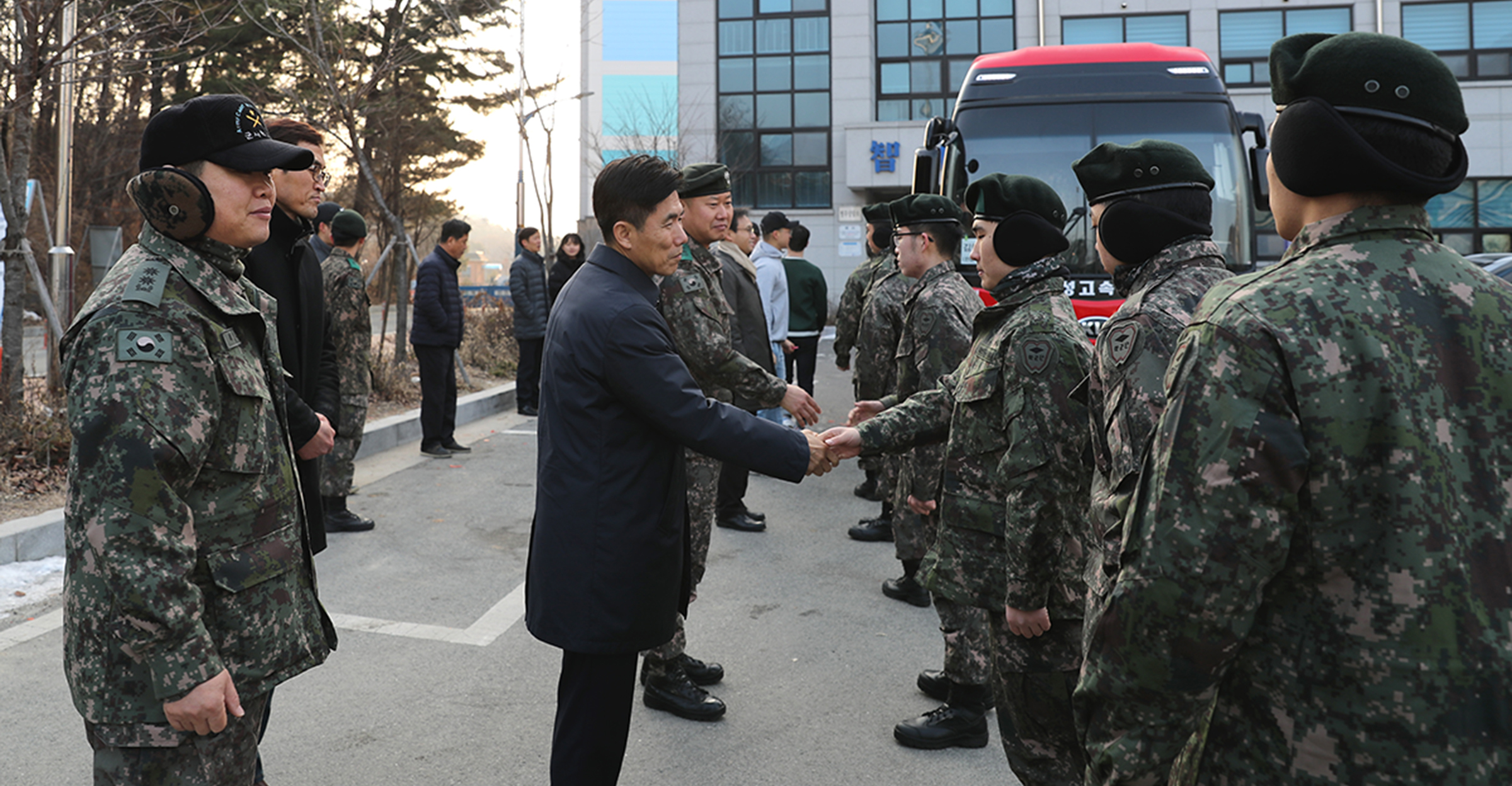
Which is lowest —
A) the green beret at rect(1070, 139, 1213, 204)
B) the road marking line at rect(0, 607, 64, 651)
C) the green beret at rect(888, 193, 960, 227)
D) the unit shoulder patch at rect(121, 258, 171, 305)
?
the road marking line at rect(0, 607, 64, 651)

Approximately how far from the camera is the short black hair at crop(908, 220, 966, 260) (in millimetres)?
5340

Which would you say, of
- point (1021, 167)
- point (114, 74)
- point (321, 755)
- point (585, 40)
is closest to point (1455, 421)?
point (321, 755)

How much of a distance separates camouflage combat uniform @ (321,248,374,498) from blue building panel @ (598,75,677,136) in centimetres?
2508

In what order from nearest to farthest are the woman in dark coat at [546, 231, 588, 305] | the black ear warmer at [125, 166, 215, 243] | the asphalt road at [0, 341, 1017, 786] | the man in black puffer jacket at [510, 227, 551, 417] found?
1. the black ear warmer at [125, 166, 215, 243]
2. the asphalt road at [0, 341, 1017, 786]
3. the man in black puffer jacket at [510, 227, 551, 417]
4. the woman in dark coat at [546, 231, 588, 305]

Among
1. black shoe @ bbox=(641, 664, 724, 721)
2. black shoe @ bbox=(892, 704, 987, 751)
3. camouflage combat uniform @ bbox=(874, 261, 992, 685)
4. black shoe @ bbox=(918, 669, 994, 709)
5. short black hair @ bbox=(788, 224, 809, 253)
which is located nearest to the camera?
black shoe @ bbox=(892, 704, 987, 751)

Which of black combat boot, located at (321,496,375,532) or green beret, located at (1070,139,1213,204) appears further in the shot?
black combat boot, located at (321,496,375,532)

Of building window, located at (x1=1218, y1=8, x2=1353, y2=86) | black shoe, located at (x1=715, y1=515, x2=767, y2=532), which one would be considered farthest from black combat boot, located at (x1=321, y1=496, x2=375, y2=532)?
building window, located at (x1=1218, y1=8, x2=1353, y2=86)

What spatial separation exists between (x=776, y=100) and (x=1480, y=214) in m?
19.2

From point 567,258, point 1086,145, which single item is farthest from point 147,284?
point 567,258

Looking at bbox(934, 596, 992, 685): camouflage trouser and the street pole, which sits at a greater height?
the street pole

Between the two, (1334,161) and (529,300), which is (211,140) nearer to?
(1334,161)

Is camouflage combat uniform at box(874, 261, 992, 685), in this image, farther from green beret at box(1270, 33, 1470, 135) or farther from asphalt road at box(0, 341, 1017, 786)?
green beret at box(1270, 33, 1470, 135)

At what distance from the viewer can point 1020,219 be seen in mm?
3455

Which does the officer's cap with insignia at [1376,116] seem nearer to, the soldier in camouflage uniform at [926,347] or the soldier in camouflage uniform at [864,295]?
the soldier in camouflage uniform at [926,347]
